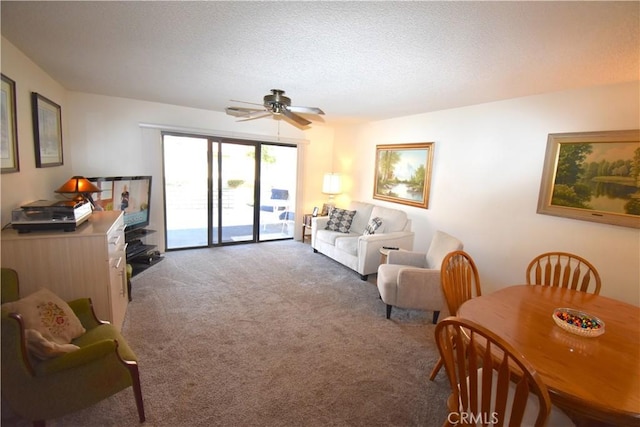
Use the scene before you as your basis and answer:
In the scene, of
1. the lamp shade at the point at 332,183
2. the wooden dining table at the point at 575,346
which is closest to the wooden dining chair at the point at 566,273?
the wooden dining table at the point at 575,346

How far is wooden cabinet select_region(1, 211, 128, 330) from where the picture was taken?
201 cm

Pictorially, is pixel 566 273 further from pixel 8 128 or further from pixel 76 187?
pixel 76 187

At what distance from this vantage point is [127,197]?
3.98 m

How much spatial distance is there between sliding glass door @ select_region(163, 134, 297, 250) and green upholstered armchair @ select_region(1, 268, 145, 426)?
3249 millimetres

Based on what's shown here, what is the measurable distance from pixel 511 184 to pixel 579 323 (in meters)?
2.07

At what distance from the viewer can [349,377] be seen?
2178 mm

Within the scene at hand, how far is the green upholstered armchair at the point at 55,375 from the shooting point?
1.40 meters

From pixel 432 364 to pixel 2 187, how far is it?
140 inches

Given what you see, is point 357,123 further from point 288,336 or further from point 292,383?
point 292,383

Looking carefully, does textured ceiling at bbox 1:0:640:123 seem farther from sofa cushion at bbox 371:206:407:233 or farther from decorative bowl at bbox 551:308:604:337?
sofa cushion at bbox 371:206:407:233

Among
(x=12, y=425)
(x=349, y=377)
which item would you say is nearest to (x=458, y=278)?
(x=349, y=377)

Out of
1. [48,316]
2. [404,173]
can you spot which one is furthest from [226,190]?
[48,316]

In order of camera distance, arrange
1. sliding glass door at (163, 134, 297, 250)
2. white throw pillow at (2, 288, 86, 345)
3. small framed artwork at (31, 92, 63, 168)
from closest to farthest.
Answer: white throw pillow at (2, 288, 86, 345) → small framed artwork at (31, 92, 63, 168) → sliding glass door at (163, 134, 297, 250)

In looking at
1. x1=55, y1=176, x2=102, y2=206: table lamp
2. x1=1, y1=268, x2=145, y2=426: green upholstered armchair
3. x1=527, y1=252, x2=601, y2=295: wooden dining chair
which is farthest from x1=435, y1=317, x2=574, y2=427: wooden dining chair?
x1=55, y1=176, x2=102, y2=206: table lamp
